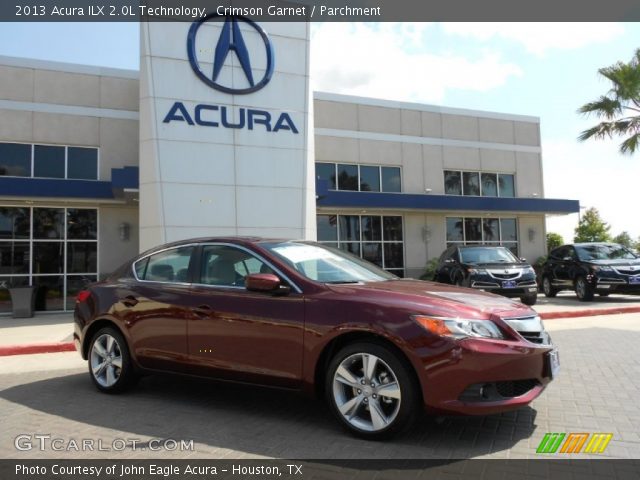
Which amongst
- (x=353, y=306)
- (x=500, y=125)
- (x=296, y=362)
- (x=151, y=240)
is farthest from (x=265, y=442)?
(x=500, y=125)

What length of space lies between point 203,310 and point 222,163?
28.6ft

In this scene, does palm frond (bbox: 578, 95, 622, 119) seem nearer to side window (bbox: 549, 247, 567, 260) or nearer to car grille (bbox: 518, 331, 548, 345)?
side window (bbox: 549, 247, 567, 260)

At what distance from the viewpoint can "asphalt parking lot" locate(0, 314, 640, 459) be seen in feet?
12.4

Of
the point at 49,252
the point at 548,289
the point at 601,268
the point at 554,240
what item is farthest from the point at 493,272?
the point at 554,240

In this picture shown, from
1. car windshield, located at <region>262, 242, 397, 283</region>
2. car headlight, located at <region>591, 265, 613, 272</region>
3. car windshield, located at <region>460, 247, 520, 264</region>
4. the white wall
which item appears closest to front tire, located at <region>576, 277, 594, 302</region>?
car headlight, located at <region>591, 265, 613, 272</region>

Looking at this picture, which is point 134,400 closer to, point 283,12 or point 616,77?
point 283,12

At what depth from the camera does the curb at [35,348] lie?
8.49 metres

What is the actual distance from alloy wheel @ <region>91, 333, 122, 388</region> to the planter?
31.6 feet

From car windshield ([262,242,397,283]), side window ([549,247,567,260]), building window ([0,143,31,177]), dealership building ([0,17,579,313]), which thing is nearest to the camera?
car windshield ([262,242,397,283])

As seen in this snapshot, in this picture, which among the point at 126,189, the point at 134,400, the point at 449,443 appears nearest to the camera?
the point at 449,443

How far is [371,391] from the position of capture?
3.90 metres

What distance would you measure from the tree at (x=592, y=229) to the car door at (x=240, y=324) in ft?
175

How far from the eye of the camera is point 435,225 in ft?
67.1

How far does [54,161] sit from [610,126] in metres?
19.8
